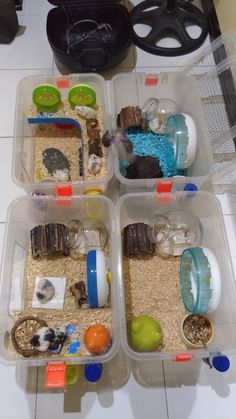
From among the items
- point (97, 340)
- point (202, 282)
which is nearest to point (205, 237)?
point (202, 282)

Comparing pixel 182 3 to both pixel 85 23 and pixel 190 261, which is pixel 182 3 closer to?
pixel 85 23

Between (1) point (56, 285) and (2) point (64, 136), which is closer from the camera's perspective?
(1) point (56, 285)

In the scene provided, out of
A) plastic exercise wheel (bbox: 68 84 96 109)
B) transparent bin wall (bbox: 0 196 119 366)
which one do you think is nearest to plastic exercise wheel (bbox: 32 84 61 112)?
plastic exercise wheel (bbox: 68 84 96 109)

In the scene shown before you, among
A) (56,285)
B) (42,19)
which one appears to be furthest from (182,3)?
(56,285)

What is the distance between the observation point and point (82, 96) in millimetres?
1316

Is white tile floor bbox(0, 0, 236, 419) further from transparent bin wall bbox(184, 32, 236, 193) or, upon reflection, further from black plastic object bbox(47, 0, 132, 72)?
black plastic object bbox(47, 0, 132, 72)

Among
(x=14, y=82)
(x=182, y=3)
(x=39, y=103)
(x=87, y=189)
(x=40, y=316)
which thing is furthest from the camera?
(x=182, y=3)

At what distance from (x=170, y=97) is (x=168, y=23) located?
445 mm

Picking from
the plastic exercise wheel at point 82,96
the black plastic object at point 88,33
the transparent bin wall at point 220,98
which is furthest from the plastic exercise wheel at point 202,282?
the black plastic object at point 88,33

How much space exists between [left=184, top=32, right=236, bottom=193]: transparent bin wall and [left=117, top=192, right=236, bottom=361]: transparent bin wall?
7.9 inches

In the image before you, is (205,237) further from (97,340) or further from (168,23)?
(168,23)

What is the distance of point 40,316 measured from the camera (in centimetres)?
105

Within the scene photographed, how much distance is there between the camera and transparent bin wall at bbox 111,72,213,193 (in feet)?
3.85

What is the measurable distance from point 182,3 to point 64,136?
925 millimetres
